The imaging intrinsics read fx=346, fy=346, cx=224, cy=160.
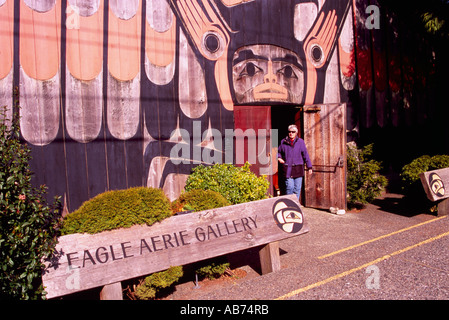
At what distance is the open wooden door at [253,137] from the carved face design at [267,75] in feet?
0.82

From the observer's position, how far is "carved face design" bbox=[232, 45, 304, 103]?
6988mm

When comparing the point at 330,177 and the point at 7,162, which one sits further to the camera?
the point at 330,177

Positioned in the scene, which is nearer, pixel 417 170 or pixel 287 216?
pixel 287 216

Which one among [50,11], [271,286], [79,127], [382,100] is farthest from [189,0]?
[382,100]

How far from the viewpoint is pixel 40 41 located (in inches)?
194

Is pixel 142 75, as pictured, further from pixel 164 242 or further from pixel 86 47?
pixel 164 242

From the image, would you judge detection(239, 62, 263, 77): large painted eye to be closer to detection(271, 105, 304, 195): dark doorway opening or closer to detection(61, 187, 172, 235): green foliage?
detection(271, 105, 304, 195): dark doorway opening

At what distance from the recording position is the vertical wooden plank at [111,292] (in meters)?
3.34

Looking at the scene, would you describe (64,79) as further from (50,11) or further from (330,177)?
(330,177)

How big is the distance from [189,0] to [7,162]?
14.8 feet

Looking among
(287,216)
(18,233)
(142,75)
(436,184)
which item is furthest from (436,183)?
(18,233)

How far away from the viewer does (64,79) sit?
5.11 metres

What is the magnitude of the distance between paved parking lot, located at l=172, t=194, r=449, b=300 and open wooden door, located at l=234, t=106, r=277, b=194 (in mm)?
1613

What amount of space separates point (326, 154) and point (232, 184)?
2.99 metres
